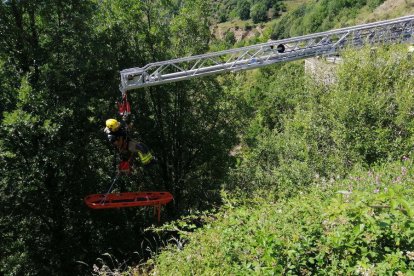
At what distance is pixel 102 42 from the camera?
13492 mm

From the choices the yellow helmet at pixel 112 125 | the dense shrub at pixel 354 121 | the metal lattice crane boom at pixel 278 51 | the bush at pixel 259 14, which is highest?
the bush at pixel 259 14

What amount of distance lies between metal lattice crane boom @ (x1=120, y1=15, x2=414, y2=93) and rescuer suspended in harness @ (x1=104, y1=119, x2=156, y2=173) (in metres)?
1.71

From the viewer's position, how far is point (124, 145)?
1009 cm

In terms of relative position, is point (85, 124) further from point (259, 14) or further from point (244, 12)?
point (244, 12)

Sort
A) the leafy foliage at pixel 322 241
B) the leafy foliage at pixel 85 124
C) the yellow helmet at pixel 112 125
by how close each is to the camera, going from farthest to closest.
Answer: the leafy foliage at pixel 85 124 < the yellow helmet at pixel 112 125 < the leafy foliage at pixel 322 241

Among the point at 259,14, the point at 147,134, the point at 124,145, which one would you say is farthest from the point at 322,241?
the point at 259,14

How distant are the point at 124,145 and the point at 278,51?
6.57 meters

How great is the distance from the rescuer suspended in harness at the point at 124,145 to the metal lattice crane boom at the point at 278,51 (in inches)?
67.2

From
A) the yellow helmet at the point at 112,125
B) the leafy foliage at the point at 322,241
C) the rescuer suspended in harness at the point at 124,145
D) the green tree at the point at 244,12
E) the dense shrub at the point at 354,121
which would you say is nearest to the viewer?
the leafy foliage at the point at 322,241

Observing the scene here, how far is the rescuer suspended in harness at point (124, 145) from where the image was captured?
372 inches

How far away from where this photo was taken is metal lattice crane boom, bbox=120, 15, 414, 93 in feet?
36.1

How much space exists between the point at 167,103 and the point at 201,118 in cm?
197

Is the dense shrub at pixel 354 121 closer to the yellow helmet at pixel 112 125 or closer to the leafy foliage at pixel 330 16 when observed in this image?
the yellow helmet at pixel 112 125

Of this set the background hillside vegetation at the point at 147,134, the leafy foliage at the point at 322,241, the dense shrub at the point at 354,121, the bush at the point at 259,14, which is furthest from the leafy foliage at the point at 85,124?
the bush at the point at 259,14
